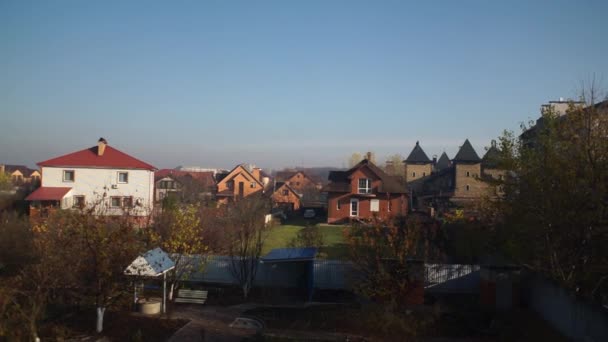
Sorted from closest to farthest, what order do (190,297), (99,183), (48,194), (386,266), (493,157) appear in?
(386,266) < (190,297) < (493,157) < (48,194) < (99,183)

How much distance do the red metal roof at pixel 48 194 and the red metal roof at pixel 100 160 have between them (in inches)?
79.4

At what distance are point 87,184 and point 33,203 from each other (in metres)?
4.14

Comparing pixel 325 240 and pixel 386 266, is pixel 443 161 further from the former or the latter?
pixel 386 266

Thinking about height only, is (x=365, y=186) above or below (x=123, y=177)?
below

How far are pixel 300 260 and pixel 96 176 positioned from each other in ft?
90.3

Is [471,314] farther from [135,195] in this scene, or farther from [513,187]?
[135,195]

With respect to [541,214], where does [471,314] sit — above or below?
below

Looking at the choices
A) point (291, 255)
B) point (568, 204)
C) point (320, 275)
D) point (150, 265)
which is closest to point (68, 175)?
point (291, 255)

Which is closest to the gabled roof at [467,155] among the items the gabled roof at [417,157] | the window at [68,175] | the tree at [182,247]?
the gabled roof at [417,157]

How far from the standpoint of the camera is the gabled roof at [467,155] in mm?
54812

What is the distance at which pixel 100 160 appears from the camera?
39781 millimetres

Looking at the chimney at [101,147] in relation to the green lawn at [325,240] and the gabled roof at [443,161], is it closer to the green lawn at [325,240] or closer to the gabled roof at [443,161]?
the green lawn at [325,240]

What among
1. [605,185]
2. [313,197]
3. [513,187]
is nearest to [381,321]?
[513,187]

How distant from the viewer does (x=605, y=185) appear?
475 inches
